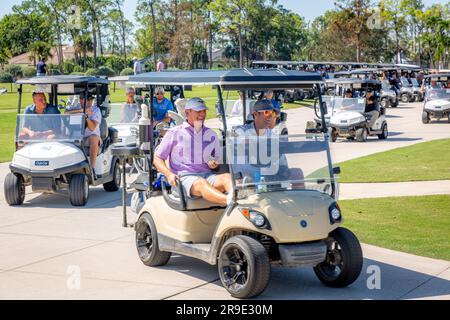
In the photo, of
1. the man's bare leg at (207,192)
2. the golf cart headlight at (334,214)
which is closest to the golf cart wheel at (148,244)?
the man's bare leg at (207,192)

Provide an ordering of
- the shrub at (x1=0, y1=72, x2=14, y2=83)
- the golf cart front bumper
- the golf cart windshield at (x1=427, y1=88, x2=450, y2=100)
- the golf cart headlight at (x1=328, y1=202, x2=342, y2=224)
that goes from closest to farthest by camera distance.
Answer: the golf cart front bumper → the golf cart headlight at (x1=328, y1=202, x2=342, y2=224) → the golf cart windshield at (x1=427, y1=88, x2=450, y2=100) → the shrub at (x1=0, y1=72, x2=14, y2=83)

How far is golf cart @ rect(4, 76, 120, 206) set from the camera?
37.0 feet

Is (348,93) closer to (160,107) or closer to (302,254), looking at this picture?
(160,107)

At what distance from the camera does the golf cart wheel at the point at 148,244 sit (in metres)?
7.70

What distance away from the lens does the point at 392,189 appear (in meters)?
12.8

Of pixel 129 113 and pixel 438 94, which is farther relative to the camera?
pixel 438 94

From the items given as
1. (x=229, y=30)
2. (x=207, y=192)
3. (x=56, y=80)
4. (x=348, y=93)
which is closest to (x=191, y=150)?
(x=207, y=192)

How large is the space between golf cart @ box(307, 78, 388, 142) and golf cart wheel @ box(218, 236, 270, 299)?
48.3 feet

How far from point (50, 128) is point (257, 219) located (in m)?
6.17

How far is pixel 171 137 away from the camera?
783cm

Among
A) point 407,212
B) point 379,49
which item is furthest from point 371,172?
point 379,49

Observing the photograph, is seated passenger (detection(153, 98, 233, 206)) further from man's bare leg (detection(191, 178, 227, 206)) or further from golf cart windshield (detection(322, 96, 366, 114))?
golf cart windshield (detection(322, 96, 366, 114))

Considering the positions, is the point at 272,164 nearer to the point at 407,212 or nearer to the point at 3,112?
the point at 407,212

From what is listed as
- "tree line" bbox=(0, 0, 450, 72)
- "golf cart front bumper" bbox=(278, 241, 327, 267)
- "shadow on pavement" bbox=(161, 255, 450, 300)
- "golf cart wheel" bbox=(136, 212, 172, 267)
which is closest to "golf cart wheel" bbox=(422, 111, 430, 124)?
"shadow on pavement" bbox=(161, 255, 450, 300)
